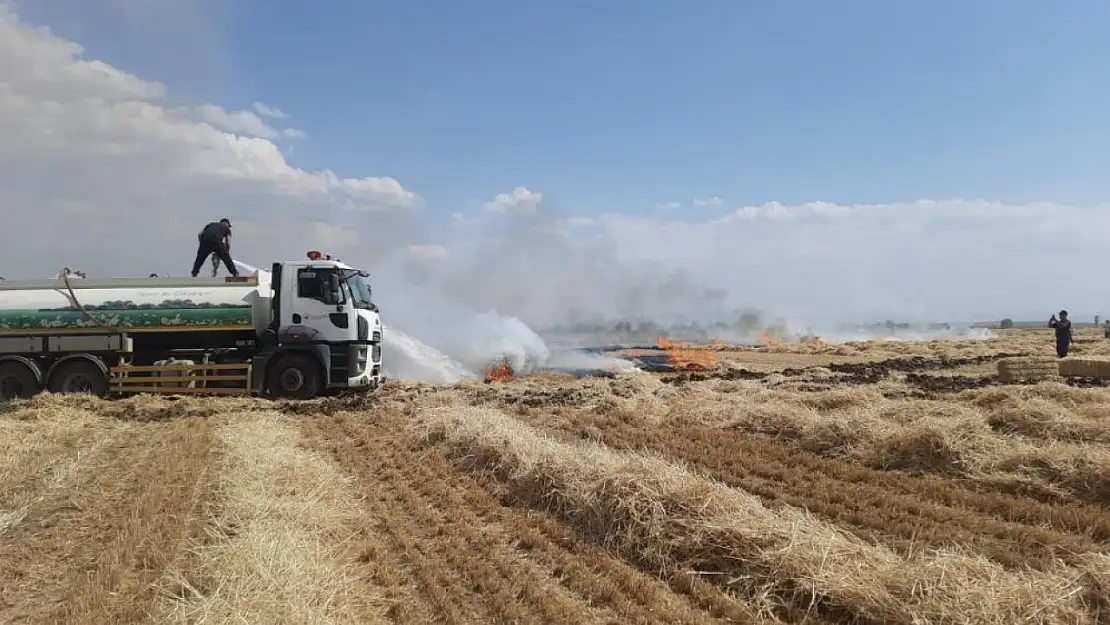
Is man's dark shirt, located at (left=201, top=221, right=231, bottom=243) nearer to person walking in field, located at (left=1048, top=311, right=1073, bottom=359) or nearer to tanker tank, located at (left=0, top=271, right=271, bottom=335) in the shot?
tanker tank, located at (left=0, top=271, right=271, bottom=335)

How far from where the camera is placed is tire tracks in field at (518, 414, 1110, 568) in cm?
618

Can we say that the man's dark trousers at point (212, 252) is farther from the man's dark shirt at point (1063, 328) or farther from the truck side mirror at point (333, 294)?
the man's dark shirt at point (1063, 328)

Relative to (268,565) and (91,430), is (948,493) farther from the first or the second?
(91,430)

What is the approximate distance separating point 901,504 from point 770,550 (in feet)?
9.19

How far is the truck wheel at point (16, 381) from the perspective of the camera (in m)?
16.8

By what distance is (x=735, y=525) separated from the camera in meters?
6.00

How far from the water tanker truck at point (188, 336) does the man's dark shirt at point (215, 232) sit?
1590mm

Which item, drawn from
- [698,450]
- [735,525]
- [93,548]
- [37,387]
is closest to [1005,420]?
[698,450]

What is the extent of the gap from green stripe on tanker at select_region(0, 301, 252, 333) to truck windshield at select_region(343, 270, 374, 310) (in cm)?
266

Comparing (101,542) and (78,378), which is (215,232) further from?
(101,542)

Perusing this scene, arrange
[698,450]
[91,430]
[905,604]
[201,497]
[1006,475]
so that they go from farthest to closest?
[91,430]
[698,450]
[1006,475]
[201,497]
[905,604]

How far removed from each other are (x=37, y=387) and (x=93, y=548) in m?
13.8

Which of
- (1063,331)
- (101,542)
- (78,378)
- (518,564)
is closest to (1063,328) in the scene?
(1063,331)

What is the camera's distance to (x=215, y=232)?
18.9 m
